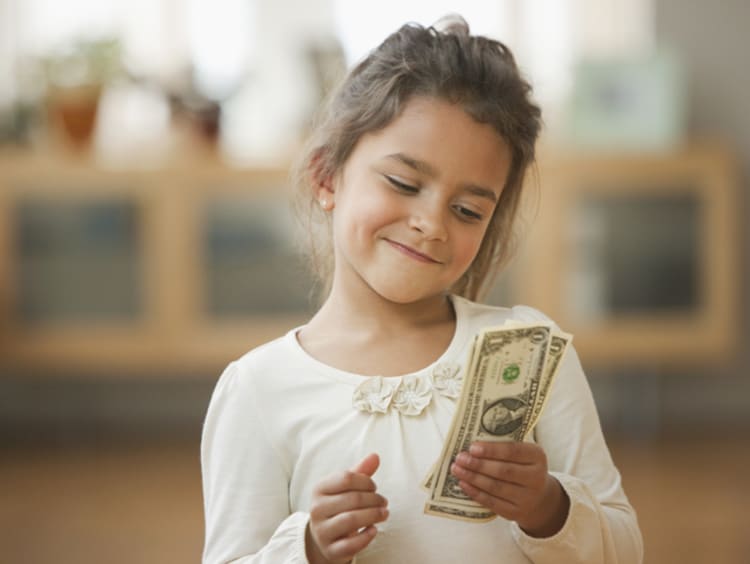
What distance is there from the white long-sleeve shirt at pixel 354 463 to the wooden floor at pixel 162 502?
4.99 feet

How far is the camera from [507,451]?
3.63 ft

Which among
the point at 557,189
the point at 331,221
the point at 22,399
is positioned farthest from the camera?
the point at 22,399

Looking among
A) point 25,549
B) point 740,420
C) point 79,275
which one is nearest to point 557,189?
point 740,420

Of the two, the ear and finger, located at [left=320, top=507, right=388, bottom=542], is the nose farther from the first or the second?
finger, located at [left=320, top=507, right=388, bottom=542]

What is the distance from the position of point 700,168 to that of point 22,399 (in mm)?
2641

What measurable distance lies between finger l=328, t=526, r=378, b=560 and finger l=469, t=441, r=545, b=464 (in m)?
0.12

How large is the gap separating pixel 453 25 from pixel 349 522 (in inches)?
22.3

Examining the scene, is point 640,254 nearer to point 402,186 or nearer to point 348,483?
point 402,186

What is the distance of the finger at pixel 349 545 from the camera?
42.9 inches

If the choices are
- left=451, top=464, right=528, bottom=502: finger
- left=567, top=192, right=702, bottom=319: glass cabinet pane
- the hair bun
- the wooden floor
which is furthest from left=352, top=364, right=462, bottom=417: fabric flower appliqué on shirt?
left=567, top=192, right=702, bottom=319: glass cabinet pane

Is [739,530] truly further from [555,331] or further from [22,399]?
[22,399]

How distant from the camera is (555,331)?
3.65ft

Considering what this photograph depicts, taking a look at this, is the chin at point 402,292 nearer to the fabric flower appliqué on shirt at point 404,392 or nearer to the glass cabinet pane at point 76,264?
the fabric flower appliqué on shirt at point 404,392

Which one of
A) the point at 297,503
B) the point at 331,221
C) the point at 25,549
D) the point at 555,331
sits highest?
the point at 331,221
